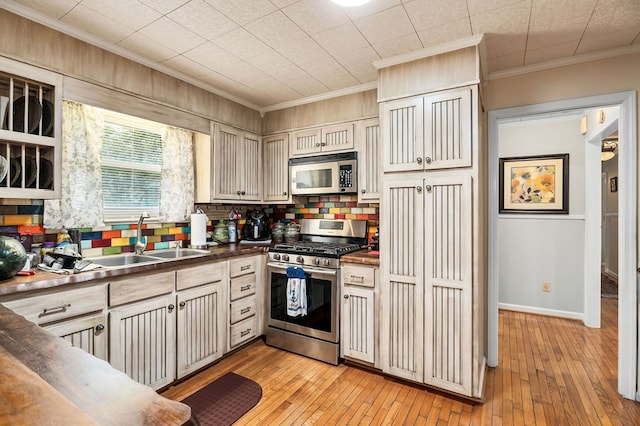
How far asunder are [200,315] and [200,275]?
1.03ft

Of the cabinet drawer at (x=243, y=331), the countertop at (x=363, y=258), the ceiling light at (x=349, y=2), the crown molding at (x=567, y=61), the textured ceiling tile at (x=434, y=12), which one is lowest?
the cabinet drawer at (x=243, y=331)

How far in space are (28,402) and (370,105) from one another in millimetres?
2853

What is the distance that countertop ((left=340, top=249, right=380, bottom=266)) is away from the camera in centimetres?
250

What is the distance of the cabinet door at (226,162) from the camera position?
2.98 meters

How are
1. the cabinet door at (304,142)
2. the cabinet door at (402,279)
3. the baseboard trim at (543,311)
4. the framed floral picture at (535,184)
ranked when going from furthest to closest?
the framed floral picture at (535,184) → the baseboard trim at (543,311) → the cabinet door at (304,142) → the cabinet door at (402,279)

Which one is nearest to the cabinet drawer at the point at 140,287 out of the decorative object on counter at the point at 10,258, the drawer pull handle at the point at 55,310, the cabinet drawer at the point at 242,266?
the drawer pull handle at the point at 55,310

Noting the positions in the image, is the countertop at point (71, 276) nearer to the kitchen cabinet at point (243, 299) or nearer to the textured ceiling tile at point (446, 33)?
the kitchen cabinet at point (243, 299)

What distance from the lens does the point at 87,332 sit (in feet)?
5.91

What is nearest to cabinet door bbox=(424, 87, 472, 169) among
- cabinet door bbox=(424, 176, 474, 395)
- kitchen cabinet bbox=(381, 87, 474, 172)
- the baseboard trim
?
kitchen cabinet bbox=(381, 87, 474, 172)

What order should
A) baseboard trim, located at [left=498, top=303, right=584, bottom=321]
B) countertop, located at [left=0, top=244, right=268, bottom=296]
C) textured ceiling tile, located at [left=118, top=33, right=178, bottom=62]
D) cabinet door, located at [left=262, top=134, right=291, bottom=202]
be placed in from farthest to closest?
1. baseboard trim, located at [left=498, top=303, right=584, bottom=321]
2. cabinet door, located at [left=262, top=134, right=291, bottom=202]
3. textured ceiling tile, located at [left=118, top=33, right=178, bottom=62]
4. countertop, located at [left=0, top=244, right=268, bottom=296]

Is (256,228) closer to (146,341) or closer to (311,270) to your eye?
(311,270)

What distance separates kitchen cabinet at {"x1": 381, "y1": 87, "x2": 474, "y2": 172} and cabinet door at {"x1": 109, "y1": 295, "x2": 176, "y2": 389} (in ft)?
6.34

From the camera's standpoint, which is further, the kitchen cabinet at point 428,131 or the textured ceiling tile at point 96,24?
the kitchen cabinet at point 428,131

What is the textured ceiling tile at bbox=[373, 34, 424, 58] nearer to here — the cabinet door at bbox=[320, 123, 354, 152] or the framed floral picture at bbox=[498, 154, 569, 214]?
the cabinet door at bbox=[320, 123, 354, 152]
